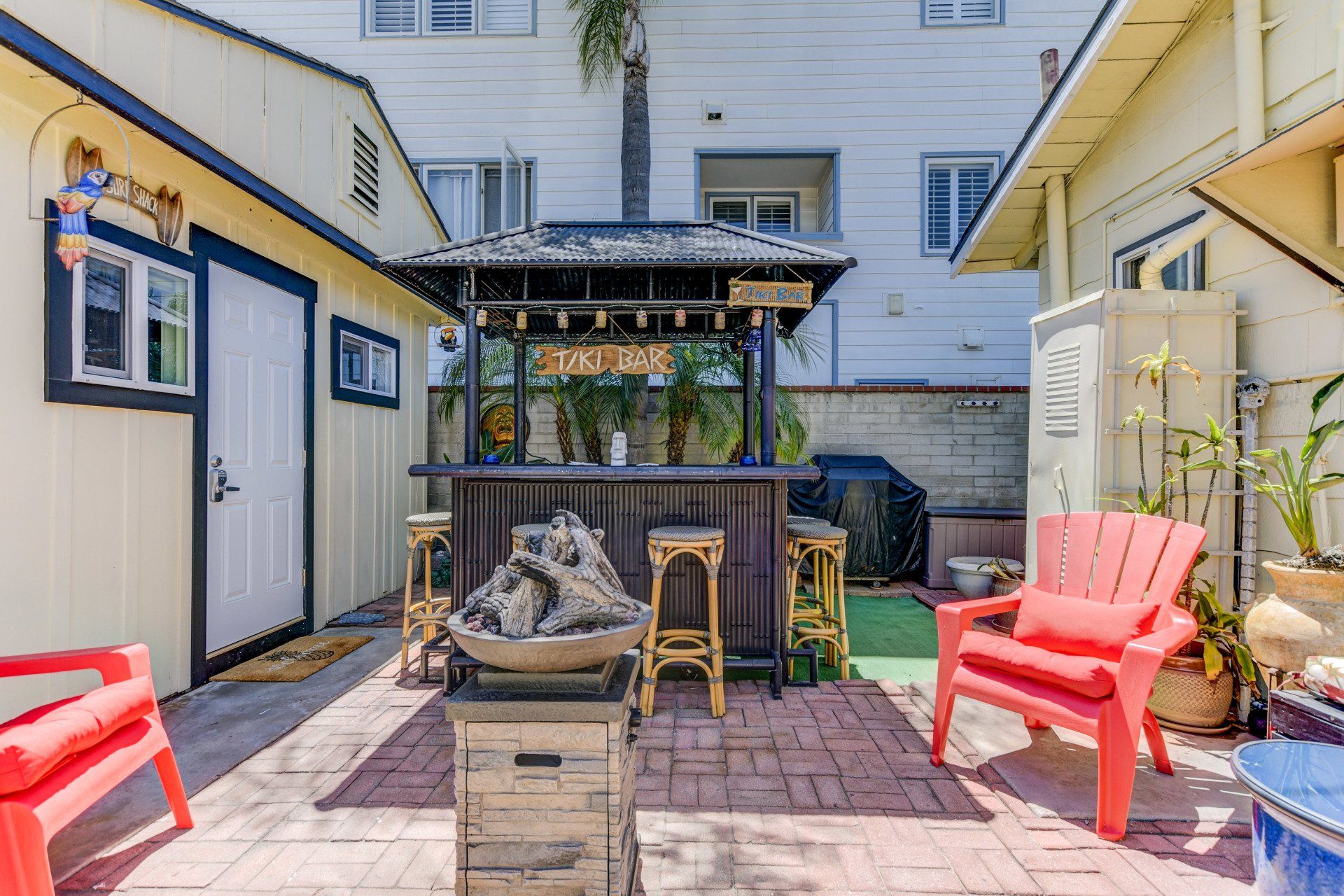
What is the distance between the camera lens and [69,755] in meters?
1.82

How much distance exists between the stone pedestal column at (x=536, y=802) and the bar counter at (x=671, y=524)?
184 cm

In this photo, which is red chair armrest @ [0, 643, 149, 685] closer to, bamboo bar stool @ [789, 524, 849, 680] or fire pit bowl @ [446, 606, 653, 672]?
fire pit bowl @ [446, 606, 653, 672]

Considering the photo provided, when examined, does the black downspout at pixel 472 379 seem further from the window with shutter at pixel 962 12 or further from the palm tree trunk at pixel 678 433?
the window with shutter at pixel 962 12

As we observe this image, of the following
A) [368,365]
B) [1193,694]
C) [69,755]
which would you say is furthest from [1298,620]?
[368,365]

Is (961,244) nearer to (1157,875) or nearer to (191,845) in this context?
(1157,875)

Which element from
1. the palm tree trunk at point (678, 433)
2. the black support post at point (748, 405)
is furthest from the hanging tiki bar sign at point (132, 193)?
the palm tree trunk at point (678, 433)

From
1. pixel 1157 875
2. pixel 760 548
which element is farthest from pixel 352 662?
pixel 1157 875

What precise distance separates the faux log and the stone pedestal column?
0.69 feet

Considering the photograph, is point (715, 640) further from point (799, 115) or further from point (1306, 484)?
point (799, 115)

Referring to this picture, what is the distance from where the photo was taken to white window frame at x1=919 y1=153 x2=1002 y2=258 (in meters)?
7.50

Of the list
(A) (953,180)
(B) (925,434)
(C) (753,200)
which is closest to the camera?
(B) (925,434)

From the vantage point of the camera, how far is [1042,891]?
6.30ft

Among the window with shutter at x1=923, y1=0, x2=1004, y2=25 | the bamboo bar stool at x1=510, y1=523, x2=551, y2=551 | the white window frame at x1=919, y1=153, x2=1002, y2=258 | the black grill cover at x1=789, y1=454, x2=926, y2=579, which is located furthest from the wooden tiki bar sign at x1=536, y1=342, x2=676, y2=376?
the window with shutter at x1=923, y1=0, x2=1004, y2=25

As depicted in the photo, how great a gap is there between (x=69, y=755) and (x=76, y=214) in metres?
2.08
